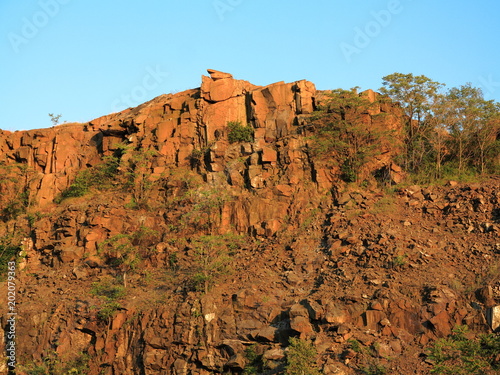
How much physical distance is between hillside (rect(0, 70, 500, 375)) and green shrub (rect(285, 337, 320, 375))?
25 cm

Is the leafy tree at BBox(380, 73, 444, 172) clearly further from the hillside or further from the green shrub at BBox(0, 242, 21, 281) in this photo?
the green shrub at BBox(0, 242, 21, 281)

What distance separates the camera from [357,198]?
31016 mm

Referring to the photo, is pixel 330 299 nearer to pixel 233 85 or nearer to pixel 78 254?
pixel 78 254

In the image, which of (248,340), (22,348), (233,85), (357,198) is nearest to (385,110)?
(357,198)

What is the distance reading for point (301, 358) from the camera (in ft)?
72.2

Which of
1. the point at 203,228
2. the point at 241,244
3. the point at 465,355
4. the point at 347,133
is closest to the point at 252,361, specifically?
the point at 241,244

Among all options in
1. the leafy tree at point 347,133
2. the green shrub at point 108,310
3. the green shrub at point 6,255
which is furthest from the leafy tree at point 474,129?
the green shrub at point 6,255

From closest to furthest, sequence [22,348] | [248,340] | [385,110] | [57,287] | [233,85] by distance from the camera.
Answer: [248,340], [22,348], [57,287], [385,110], [233,85]

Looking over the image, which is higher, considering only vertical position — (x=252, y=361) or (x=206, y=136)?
(x=206, y=136)

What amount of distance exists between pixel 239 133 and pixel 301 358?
16.1 meters

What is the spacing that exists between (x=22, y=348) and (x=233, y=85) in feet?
59.2

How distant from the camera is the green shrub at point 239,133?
35.3 metres

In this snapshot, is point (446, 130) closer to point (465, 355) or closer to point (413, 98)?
point (413, 98)

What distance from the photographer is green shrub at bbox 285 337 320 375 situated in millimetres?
21641
